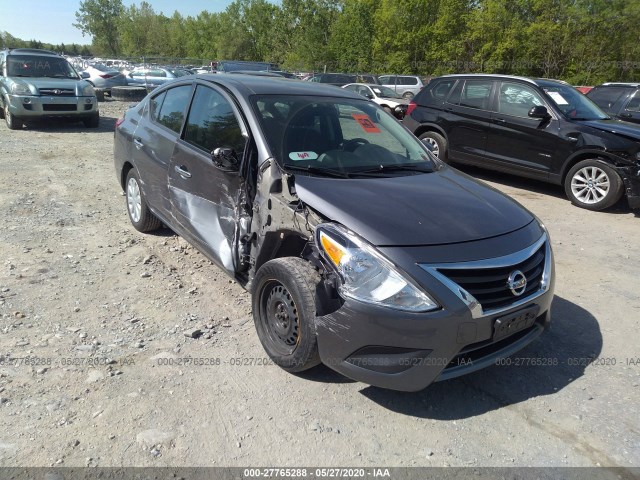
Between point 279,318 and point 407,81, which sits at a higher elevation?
point 407,81

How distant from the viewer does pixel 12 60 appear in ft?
41.3

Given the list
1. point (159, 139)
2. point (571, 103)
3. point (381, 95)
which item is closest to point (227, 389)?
point (159, 139)

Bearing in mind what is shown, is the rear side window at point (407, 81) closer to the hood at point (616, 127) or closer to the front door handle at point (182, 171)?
the hood at point (616, 127)

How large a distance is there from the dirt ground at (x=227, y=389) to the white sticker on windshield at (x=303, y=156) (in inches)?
50.2

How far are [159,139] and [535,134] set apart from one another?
5.78 m

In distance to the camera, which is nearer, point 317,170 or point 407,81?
point 317,170

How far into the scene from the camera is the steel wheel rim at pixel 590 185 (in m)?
7.13

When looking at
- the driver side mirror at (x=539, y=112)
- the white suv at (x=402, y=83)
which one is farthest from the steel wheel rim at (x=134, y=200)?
the white suv at (x=402, y=83)

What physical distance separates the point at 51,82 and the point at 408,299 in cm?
1264

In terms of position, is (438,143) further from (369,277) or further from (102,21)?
(102,21)

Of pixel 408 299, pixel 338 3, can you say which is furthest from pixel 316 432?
pixel 338 3

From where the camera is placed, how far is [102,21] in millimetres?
87875

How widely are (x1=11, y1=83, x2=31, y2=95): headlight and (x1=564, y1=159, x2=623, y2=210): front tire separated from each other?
38.6 ft

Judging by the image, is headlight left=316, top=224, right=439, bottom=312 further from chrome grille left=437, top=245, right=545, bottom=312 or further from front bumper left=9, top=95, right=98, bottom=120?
front bumper left=9, top=95, right=98, bottom=120
